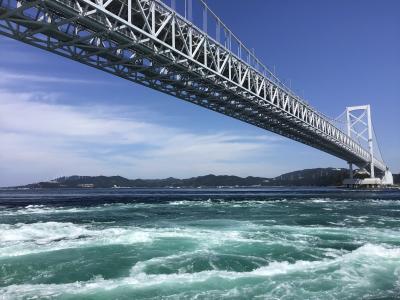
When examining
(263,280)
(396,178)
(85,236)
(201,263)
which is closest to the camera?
(263,280)

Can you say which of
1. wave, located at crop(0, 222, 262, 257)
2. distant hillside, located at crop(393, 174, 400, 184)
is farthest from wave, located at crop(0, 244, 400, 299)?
distant hillside, located at crop(393, 174, 400, 184)

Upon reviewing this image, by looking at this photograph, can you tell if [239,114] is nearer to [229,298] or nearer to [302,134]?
[302,134]

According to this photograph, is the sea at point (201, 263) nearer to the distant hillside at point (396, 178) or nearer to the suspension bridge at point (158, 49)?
the suspension bridge at point (158, 49)

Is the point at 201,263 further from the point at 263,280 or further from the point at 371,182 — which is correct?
the point at 371,182

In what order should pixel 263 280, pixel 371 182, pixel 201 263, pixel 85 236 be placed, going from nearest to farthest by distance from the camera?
pixel 263 280 → pixel 201 263 → pixel 85 236 → pixel 371 182

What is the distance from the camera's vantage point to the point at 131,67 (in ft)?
105

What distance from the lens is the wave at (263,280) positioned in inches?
365

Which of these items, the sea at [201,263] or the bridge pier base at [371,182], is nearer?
the sea at [201,263]

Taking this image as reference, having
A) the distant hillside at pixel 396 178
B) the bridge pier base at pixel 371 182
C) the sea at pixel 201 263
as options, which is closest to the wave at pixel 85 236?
the sea at pixel 201 263

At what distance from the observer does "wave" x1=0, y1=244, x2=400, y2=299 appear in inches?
365

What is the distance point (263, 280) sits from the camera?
1019cm

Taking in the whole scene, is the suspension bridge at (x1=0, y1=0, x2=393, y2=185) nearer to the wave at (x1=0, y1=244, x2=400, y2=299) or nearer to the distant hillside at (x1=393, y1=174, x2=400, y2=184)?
the wave at (x1=0, y1=244, x2=400, y2=299)

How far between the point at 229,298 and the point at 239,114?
45831mm

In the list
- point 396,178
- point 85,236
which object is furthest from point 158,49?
point 396,178
